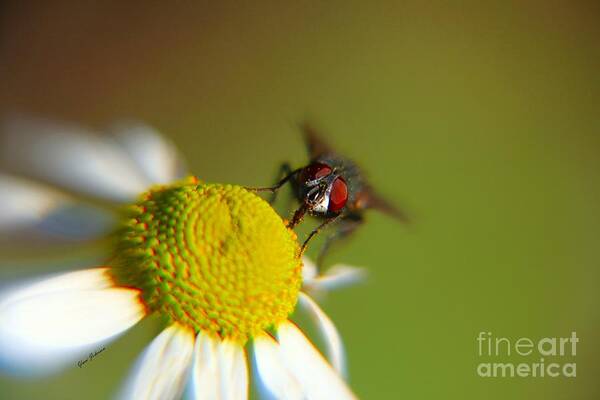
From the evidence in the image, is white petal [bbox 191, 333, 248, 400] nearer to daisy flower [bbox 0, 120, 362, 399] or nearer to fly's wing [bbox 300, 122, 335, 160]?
daisy flower [bbox 0, 120, 362, 399]

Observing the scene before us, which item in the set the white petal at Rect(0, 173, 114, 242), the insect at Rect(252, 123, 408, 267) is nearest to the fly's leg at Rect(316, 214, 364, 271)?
the insect at Rect(252, 123, 408, 267)

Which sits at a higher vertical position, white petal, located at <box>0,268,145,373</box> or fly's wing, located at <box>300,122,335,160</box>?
fly's wing, located at <box>300,122,335,160</box>

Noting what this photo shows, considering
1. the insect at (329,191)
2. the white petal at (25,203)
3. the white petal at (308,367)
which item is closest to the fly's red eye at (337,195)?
the insect at (329,191)

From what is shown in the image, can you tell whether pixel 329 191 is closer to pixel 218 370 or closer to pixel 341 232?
pixel 341 232

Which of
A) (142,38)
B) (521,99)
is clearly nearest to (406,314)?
(521,99)

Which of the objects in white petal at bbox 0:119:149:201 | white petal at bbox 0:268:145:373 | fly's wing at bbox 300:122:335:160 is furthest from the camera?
fly's wing at bbox 300:122:335:160

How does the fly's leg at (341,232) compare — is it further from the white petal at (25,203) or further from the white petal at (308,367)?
the white petal at (25,203)

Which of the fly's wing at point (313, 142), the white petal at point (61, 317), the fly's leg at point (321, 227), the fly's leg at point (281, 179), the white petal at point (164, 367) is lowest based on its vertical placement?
the white petal at point (164, 367)
